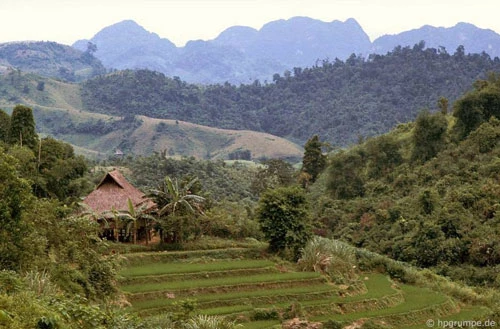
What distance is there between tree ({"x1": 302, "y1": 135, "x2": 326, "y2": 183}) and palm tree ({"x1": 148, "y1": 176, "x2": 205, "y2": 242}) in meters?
29.4

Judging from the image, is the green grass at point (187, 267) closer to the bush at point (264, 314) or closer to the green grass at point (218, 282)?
the green grass at point (218, 282)

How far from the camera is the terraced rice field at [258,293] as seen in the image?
68.8ft

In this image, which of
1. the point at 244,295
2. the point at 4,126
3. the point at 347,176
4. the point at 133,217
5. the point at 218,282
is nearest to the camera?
the point at 244,295

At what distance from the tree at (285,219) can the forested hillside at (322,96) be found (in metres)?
88.5

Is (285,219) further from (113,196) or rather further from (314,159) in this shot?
(314,159)

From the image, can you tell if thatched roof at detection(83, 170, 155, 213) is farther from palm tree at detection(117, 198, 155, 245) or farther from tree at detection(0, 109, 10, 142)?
tree at detection(0, 109, 10, 142)

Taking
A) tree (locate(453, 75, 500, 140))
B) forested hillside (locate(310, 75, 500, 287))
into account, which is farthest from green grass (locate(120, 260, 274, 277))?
tree (locate(453, 75, 500, 140))

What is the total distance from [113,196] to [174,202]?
3147mm

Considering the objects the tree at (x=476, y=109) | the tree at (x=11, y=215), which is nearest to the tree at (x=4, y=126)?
the tree at (x=11, y=215)

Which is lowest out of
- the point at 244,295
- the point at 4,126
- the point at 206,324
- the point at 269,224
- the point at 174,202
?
the point at 244,295

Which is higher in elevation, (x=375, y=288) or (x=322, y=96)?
(x=322, y=96)

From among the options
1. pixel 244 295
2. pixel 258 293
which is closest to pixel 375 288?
pixel 258 293

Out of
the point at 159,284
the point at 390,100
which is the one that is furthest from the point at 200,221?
the point at 390,100

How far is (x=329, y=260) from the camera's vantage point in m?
26.1
